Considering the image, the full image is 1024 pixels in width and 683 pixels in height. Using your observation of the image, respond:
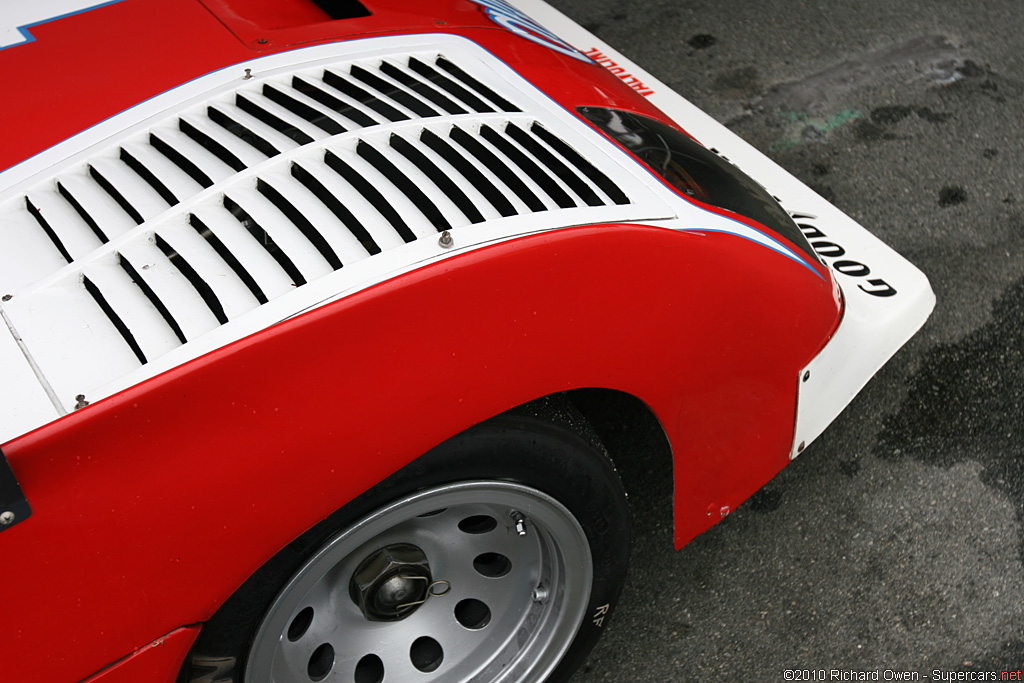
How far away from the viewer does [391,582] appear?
1530 millimetres

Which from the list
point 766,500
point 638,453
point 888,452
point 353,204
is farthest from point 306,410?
point 888,452

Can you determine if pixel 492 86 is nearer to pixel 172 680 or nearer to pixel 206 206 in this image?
pixel 206 206

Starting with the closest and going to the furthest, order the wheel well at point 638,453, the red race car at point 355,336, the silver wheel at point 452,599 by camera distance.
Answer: the red race car at point 355,336 < the silver wheel at point 452,599 < the wheel well at point 638,453

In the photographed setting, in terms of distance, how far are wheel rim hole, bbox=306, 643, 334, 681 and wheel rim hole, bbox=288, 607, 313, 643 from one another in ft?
0.21

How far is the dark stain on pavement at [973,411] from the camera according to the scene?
93.2 inches

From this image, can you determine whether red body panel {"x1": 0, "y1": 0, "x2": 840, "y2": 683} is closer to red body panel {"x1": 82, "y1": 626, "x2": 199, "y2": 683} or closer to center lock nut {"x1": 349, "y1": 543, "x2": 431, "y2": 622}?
red body panel {"x1": 82, "y1": 626, "x2": 199, "y2": 683}

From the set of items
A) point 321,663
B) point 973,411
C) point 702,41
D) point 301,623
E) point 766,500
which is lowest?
point 973,411

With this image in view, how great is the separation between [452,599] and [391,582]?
19cm

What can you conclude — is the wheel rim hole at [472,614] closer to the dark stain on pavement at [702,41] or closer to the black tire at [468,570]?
the black tire at [468,570]

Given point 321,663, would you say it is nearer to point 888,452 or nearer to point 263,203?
point 263,203

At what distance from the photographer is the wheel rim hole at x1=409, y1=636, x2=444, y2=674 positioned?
1.65 meters

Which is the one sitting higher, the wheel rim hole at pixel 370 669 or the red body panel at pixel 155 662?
the red body panel at pixel 155 662

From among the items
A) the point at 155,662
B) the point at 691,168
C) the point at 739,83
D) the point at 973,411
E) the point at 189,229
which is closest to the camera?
the point at 155,662

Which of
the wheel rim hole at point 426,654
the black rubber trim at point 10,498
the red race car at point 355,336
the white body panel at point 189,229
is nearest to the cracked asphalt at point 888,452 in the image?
the red race car at point 355,336
